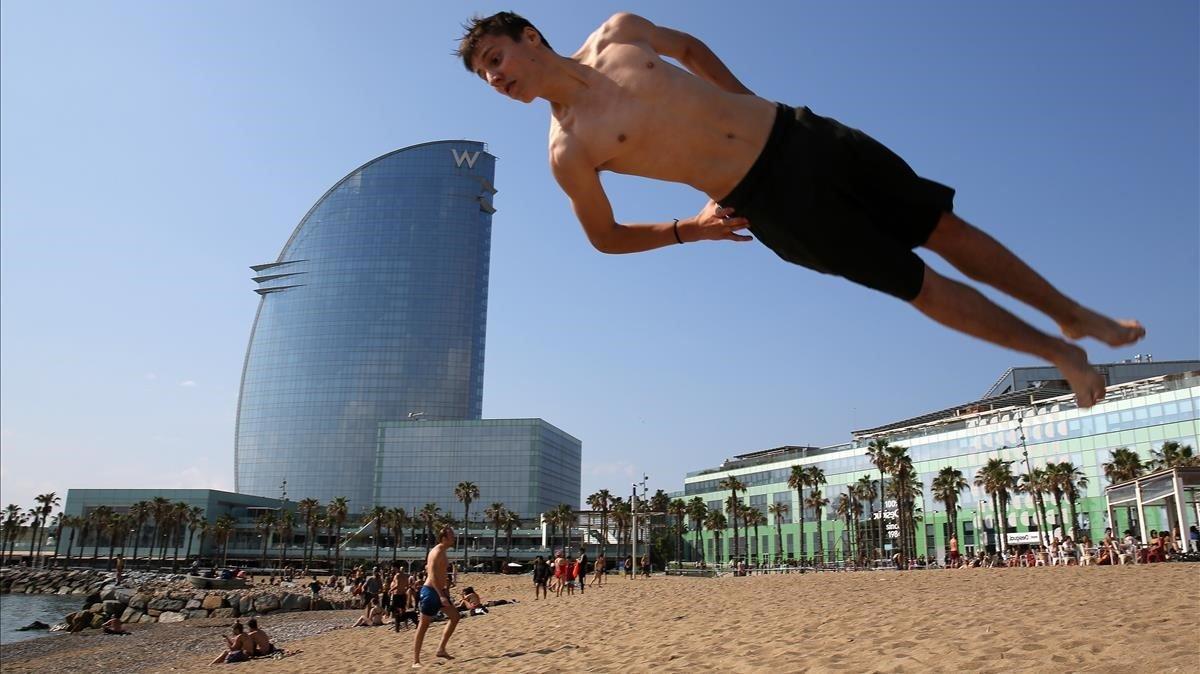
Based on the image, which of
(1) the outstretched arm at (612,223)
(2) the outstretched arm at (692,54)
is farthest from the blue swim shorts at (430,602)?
(2) the outstretched arm at (692,54)

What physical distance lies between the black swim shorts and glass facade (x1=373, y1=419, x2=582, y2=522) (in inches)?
5201

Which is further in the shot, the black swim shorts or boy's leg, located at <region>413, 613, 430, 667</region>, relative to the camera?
boy's leg, located at <region>413, 613, 430, 667</region>

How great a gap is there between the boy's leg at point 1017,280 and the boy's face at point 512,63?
1600 mm

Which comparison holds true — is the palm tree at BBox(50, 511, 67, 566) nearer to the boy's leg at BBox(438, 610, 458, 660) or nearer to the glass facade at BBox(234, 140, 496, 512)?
the glass facade at BBox(234, 140, 496, 512)

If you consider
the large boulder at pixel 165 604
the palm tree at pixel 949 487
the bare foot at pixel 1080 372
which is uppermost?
the palm tree at pixel 949 487

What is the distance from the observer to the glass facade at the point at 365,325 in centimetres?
14788

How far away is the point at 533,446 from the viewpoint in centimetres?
13325

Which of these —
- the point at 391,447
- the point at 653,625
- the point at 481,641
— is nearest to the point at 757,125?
the point at 653,625

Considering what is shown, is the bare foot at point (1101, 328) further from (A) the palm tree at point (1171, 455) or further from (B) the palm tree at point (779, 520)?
(B) the palm tree at point (779, 520)

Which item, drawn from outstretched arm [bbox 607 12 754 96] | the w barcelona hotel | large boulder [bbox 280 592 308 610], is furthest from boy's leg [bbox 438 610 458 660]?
the w barcelona hotel

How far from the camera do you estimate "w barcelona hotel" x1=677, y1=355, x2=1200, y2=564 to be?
194 ft

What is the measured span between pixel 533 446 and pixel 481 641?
4674 inches

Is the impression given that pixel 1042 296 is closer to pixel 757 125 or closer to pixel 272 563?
pixel 757 125

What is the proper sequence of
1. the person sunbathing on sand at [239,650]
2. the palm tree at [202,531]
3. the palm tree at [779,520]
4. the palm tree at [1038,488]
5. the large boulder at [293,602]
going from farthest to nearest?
1. the palm tree at [202,531]
2. the palm tree at [779,520]
3. the palm tree at [1038,488]
4. the large boulder at [293,602]
5. the person sunbathing on sand at [239,650]
